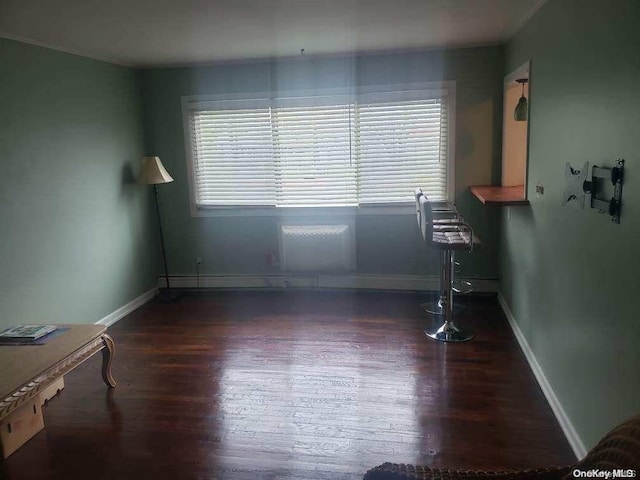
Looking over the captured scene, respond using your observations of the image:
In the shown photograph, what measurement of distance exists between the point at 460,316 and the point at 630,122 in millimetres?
2703

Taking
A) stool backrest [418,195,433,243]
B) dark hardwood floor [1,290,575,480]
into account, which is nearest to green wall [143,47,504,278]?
dark hardwood floor [1,290,575,480]

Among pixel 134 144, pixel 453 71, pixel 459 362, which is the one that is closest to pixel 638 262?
pixel 459 362

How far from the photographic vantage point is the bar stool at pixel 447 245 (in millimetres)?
3375

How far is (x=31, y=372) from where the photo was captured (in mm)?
2412

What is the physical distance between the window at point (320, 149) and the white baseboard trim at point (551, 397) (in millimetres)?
1598

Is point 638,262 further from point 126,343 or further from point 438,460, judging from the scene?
point 126,343

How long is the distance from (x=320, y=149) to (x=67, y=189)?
2.27 metres

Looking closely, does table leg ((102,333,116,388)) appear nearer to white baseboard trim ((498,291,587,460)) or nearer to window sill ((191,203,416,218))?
window sill ((191,203,416,218))

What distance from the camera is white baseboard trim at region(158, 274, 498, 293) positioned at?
474 centimetres

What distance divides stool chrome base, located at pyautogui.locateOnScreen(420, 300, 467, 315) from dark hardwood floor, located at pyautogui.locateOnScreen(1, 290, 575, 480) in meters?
0.15

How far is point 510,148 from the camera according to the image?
4.22 metres

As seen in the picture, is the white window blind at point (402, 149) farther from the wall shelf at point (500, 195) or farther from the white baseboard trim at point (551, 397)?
the white baseboard trim at point (551, 397)

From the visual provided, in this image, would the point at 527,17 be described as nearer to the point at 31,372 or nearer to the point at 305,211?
the point at 305,211

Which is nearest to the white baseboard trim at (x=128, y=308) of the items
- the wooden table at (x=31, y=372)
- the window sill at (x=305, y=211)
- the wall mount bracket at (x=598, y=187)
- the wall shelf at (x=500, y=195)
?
the window sill at (x=305, y=211)
